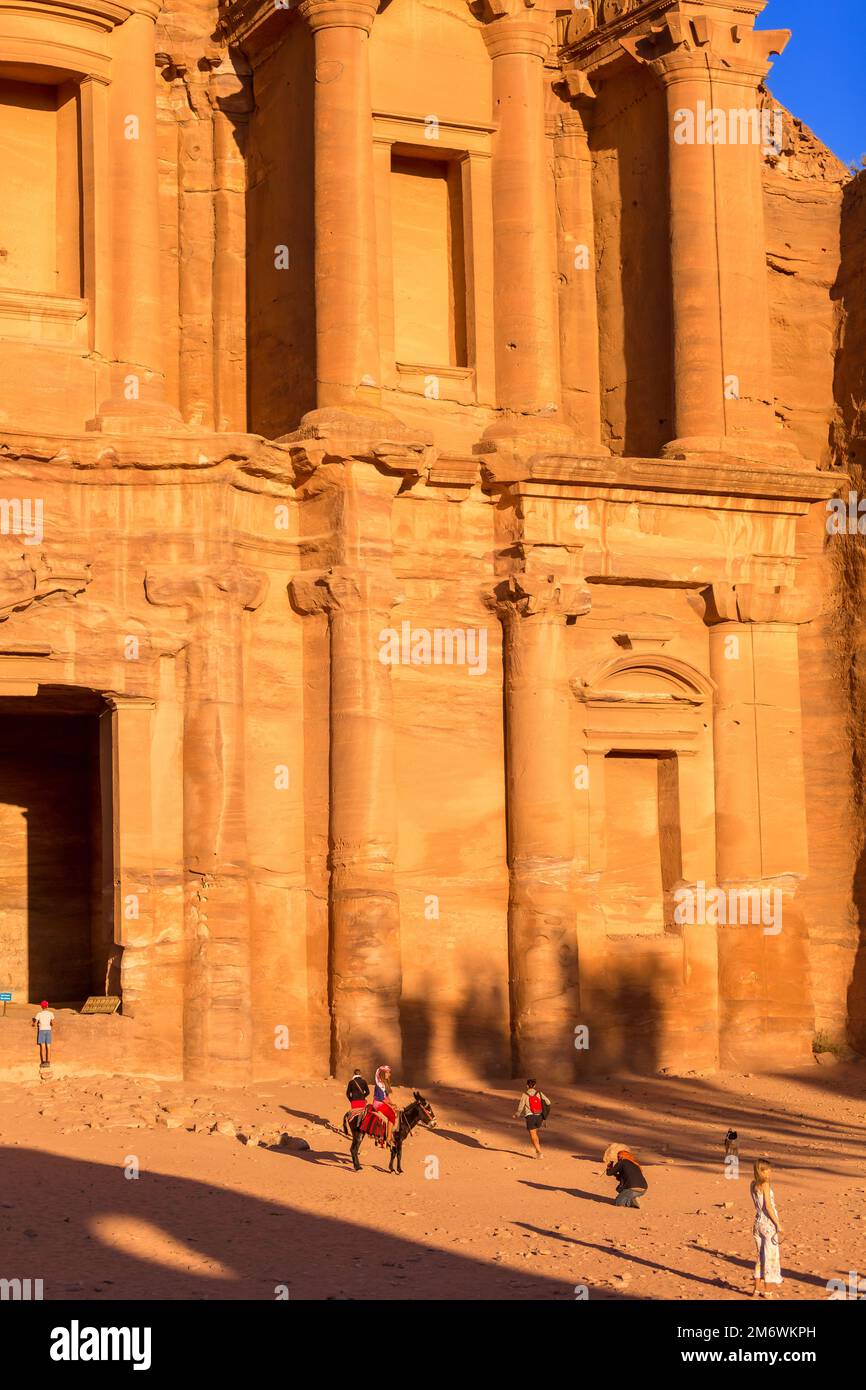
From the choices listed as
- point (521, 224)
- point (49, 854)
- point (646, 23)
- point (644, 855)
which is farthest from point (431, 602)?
point (646, 23)

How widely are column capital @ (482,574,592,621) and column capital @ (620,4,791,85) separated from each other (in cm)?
673

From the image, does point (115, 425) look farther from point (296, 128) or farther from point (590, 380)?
point (590, 380)

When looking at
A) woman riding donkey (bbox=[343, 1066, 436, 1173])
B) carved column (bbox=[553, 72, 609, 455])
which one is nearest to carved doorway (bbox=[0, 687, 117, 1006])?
carved column (bbox=[553, 72, 609, 455])

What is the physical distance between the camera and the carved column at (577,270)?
26250 millimetres

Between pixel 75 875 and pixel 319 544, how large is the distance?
19.7 ft

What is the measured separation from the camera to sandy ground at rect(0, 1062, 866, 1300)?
43.9ft

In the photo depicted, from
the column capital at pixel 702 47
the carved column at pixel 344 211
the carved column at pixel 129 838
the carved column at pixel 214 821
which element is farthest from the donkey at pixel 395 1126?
the column capital at pixel 702 47

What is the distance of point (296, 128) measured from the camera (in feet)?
78.4

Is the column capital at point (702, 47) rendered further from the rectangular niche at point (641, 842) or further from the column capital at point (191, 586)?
the column capital at point (191, 586)

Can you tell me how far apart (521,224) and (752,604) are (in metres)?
5.22

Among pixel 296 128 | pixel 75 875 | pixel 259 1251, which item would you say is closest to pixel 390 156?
pixel 296 128

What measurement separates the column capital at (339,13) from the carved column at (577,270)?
406cm
